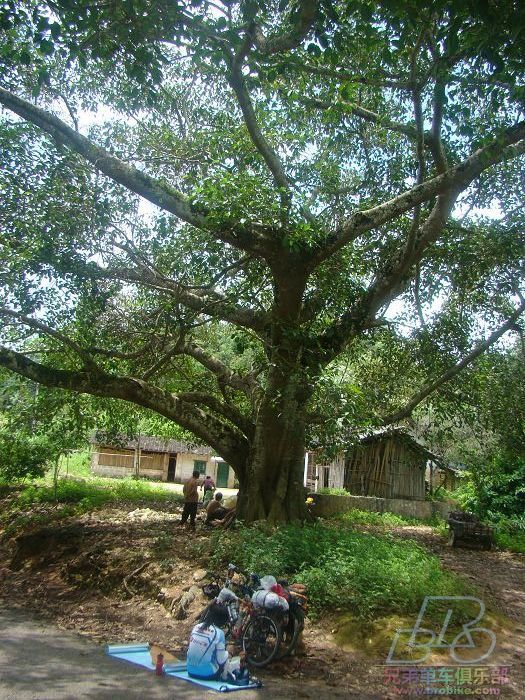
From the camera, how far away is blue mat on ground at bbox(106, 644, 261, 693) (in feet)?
16.3

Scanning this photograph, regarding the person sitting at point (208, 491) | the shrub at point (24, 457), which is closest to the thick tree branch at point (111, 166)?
the person sitting at point (208, 491)

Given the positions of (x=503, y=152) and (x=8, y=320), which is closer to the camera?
(x=503, y=152)

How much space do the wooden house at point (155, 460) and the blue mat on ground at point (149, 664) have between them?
98.7 feet

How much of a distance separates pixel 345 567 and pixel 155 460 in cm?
→ 3263

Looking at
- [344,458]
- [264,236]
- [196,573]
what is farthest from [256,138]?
[344,458]

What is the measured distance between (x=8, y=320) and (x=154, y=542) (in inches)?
199

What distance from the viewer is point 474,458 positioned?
1680 centimetres

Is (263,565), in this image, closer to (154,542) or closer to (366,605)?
(366,605)

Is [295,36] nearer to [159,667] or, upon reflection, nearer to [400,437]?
[159,667]

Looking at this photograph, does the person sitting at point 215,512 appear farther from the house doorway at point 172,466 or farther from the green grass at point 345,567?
the house doorway at point 172,466

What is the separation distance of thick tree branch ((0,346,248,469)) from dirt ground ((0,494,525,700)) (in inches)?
74.6

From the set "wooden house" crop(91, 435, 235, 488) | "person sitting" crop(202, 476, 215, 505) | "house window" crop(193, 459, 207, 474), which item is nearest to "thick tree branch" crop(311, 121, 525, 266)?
"person sitting" crop(202, 476, 215, 505)

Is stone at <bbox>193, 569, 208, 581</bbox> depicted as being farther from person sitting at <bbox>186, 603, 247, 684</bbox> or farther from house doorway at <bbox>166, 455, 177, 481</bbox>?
house doorway at <bbox>166, 455, 177, 481</bbox>

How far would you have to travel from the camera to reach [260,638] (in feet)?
18.7
